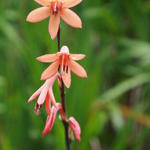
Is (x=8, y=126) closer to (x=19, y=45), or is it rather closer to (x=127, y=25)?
(x=19, y=45)

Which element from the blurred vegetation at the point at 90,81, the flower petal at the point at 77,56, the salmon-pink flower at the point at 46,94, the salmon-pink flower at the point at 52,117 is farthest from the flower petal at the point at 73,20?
the blurred vegetation at the point at 90,81

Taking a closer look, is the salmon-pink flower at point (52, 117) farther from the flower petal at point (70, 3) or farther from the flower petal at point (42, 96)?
the flower petal at point (70, 3)

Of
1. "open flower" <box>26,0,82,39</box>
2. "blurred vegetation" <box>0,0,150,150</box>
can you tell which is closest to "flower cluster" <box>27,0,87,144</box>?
"open flower" <box>26,0,82,39</box>

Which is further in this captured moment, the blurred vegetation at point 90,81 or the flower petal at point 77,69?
the blurred vegetation at point 90,81

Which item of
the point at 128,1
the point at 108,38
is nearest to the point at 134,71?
the point at 108,38

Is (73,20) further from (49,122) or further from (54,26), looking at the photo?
(49,122)

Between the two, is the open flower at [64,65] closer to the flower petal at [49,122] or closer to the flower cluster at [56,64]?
the flower cluster at [56,64]

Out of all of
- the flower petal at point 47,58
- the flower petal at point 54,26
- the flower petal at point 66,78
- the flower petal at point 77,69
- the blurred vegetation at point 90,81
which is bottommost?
the blurred vegetation at point 90,81

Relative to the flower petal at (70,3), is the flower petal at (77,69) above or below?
below

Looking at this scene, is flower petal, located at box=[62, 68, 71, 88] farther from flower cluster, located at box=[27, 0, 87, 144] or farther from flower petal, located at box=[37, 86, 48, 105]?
flower petal, located at box=[37, 86, 48, 105]
